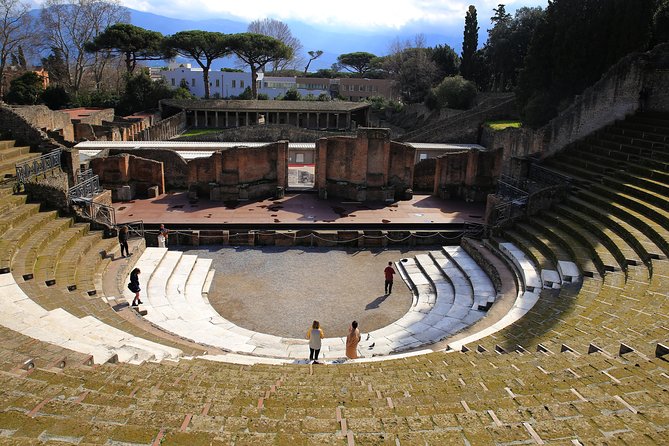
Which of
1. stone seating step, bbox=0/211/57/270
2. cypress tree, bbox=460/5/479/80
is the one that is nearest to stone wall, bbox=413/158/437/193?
stone seating step, bbox=0/211/57/270

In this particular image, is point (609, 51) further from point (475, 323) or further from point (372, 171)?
point (475, 323)

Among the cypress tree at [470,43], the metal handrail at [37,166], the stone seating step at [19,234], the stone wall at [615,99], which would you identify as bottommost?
the stone seating step at [19,234]

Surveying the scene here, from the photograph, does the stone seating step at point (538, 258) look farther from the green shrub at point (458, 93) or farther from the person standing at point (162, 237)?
the green shrub at point (458, 93)

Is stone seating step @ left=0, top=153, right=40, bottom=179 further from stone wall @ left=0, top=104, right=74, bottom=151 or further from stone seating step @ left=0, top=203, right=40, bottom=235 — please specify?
stone seating step @ left=0, top=203, right=40, bottom=235

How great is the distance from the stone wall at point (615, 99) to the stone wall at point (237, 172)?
13510 mm

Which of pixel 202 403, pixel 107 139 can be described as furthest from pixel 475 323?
pixel 107 139

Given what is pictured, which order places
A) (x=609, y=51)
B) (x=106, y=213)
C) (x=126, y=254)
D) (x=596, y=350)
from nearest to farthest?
(x=596, y=350) → (x=126, y=254) → (x=106, y=213) → (x=609, y=51)

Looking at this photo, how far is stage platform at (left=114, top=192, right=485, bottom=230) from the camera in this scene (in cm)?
2278

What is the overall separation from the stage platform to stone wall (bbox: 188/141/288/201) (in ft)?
2.45

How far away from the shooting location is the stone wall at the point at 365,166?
27.2 metres

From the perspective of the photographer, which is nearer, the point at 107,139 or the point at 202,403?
the point at 202,403

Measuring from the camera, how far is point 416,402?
726cm

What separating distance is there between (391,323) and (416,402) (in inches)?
318

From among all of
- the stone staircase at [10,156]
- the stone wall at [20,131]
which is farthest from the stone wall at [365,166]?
the stone staircase at [10,156]
